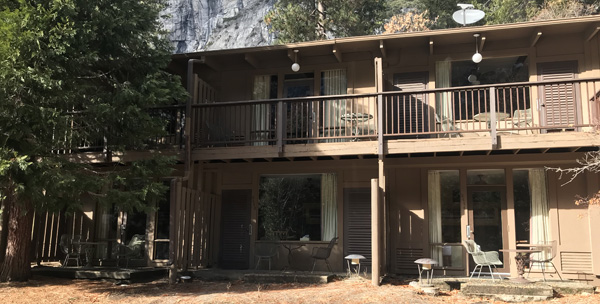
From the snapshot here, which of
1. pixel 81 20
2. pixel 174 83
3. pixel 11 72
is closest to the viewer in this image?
pixel 11 72

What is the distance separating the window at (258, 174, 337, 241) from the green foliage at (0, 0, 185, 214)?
9.77ft

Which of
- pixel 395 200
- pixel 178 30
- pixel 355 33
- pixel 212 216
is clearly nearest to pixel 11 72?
pixel 212 216

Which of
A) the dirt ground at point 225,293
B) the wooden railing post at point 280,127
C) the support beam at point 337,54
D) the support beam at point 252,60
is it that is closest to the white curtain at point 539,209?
the dirt ground at point 225,293

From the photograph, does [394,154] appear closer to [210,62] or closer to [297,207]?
[297,207]

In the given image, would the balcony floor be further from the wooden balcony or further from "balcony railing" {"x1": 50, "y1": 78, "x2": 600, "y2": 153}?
"balcony railing" {"x1": 50, "y1": 78, "x2": 600, "y2": 153}

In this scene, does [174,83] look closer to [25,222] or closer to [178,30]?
[25,222]

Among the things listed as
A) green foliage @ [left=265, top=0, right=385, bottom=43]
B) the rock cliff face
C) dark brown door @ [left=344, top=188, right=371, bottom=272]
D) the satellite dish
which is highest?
the rock cliff face

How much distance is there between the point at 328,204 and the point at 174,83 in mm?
4267

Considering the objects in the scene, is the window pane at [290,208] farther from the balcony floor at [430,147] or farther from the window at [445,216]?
the window at [445,216]

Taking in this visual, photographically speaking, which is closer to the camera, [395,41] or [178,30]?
[395,41]

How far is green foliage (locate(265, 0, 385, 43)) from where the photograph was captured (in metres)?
22.5

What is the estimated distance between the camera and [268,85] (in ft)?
40.7

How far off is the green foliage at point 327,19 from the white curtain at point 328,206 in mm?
12340

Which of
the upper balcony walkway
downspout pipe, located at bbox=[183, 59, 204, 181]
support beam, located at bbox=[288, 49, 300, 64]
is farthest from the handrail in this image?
support beam, located at bbox=[288, 49, 300, 64]
